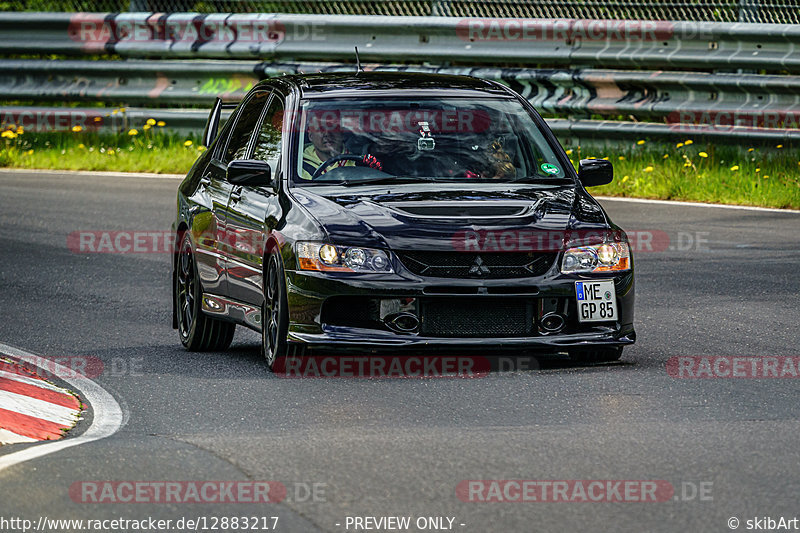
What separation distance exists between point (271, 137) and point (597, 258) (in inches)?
87.4

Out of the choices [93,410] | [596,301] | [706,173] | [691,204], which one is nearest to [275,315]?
[93,410]

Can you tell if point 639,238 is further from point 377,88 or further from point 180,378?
point 180,378

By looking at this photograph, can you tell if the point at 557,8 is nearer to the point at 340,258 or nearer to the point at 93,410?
the point at 340,258

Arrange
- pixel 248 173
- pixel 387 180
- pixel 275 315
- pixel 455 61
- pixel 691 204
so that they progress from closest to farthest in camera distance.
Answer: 1. pixel 275 315
2. pixel 248 173
3. pixel 387 180
4. pixel 691 204
5. pixel 455 61

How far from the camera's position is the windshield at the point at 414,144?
977 centimetres

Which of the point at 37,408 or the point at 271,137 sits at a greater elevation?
the point at 271,137

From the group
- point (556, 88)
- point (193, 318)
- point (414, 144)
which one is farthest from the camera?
point (556, 88)

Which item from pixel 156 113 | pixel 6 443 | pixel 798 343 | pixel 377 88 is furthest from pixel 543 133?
pixel 156 113

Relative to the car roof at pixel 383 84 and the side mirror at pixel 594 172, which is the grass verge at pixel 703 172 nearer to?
the car roof at pixel 383 84

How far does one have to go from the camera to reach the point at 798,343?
32.7 ft

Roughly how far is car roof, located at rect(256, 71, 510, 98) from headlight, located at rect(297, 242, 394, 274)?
1561 millimetres

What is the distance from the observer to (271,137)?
1020 centimetres

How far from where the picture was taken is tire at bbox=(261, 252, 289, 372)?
9.02 meters

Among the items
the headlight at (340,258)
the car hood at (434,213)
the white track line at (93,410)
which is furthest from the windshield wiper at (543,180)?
the white track line at (93,410)
